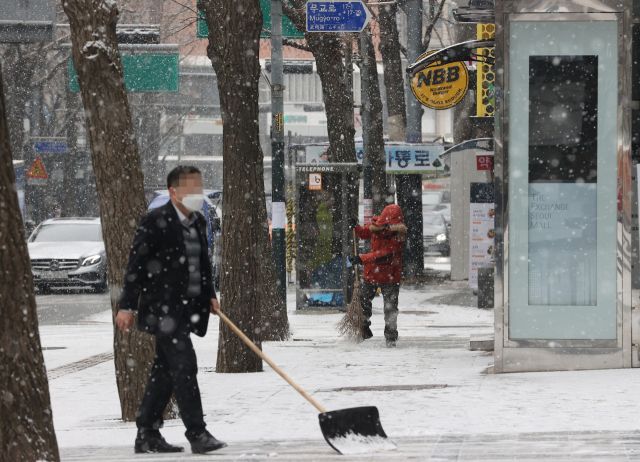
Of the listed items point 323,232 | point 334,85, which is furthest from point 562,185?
point 334,85

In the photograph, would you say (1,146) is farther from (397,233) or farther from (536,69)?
(397,233)

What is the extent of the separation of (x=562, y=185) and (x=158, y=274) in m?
4.27

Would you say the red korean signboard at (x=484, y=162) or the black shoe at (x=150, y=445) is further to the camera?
the red korean signboard at (x=484, y=162)

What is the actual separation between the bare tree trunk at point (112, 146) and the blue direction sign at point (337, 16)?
717cm

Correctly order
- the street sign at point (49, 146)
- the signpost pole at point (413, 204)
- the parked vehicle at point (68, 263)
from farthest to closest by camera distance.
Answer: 1. the street sign at point (49, 146)
2. the signpost pole at point (413, 204)
3. the parked vehicle at point (68, 263)

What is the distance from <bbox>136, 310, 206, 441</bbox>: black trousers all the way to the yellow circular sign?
543 inches

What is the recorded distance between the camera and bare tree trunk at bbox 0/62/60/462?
4.65 m

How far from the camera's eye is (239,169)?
982 centimetres

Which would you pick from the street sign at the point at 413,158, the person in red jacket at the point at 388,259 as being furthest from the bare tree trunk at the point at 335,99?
the person in red jacket at the point at 388,259

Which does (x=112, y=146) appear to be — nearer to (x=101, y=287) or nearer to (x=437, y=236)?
(x=101, y=287)

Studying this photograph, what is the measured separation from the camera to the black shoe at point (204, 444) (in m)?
5.71

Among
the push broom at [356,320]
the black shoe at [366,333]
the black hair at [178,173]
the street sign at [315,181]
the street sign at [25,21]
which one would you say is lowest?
the black shoe at [366,333]

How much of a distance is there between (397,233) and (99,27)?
5.68m

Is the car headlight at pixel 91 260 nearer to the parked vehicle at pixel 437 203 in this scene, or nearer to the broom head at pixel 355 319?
the broom head at pixel 355 319
